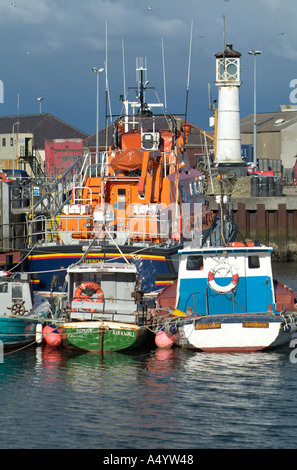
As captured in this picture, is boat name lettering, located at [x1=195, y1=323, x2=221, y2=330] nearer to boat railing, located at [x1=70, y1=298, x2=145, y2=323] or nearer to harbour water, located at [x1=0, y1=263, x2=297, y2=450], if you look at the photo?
harbour water, located at [x1=0, y1=263, x2=297, y2=450]

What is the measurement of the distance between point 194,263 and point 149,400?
5.53 m

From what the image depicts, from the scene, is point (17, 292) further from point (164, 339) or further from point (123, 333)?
point (164, 339)

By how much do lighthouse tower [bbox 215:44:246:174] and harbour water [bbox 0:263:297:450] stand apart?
3085 cm

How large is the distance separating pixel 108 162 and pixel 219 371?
1187 cm

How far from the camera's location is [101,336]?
20.0 m

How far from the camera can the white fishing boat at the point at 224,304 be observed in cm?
2003

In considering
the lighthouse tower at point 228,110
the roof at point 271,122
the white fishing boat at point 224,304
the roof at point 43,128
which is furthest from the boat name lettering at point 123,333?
the roof at point 43,128

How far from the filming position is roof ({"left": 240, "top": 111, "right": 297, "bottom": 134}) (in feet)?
237

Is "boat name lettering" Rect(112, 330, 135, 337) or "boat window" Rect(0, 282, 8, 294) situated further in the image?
"boat window" Rect(0, 282, 8, 294)

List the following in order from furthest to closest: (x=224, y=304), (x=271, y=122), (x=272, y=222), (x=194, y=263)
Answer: (x=271, y=122) < (x=272, y=222) < (x=194, y=263) < (x=224, y=304)

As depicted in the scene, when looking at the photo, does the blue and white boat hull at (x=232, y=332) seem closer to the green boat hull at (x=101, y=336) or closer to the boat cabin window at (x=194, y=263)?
the green boat hull at (x=101, y=336)

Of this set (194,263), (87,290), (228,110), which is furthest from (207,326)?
(228,110)

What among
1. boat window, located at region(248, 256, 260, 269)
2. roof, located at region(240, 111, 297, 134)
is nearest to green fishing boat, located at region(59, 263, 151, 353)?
boat window, located at region(248, 256, 260, 269)
